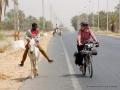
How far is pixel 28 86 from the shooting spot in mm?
14180

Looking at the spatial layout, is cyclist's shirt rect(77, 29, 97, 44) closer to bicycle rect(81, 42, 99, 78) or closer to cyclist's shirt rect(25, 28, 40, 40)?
bicycle rect(81, 42, 99, 78)

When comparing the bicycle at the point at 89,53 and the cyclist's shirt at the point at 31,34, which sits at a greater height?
the cyclist's shirt at the point at 31,34

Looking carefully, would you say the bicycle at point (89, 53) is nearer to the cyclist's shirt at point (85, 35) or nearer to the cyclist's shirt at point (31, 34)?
the cyclist's shirt at point (85, 35)

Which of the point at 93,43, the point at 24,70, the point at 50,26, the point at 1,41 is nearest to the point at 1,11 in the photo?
the point at 1,41

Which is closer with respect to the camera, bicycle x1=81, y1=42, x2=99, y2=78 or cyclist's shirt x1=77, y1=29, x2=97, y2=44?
bicycle x1=81, y1=42, x2=99, y2=78

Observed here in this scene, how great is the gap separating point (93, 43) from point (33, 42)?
1944 mm

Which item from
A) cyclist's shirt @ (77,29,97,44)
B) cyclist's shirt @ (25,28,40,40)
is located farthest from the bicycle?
cyclist's shirt @ (25,28,40,40)

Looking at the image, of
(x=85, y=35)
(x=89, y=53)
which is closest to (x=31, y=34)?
(x=85, y=35)

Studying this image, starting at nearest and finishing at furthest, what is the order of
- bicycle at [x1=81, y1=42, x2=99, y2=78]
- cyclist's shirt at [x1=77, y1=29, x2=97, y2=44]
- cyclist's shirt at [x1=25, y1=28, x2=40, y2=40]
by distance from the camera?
Answer: bicycle at [x1=81, y1=42, x2=99, y2=78]
cyclist's shirt at [x1=25, y1=28, x2=40, y2=40]
cyclist's shirt at [x1=77, y1=29, x2=97, y2=44]

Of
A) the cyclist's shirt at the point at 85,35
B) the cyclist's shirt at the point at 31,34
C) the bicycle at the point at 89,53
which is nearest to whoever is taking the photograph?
the bicycle at the point at 89,53

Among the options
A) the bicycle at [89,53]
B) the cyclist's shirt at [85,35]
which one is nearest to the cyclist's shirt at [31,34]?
the cyclist's shirt at [85,35]

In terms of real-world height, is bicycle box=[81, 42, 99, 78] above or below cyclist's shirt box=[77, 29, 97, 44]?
below

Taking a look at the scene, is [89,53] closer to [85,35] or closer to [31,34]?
[85,35]

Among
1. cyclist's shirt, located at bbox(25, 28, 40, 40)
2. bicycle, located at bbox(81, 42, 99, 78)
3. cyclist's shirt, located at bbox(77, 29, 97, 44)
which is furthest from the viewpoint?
cyclist's shirt, located at bbox(77, 29, 97, 44)
